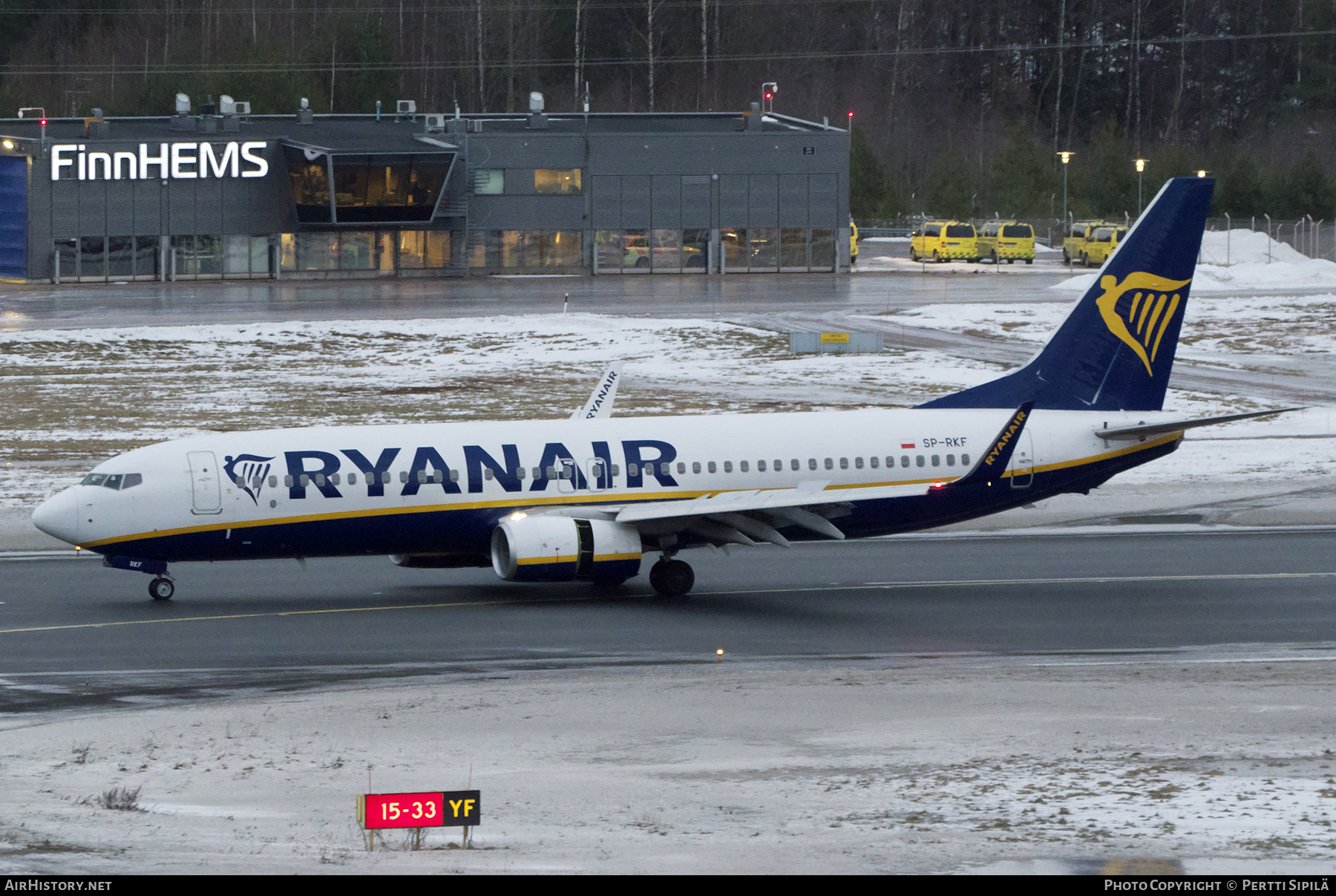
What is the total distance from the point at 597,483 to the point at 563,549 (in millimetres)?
2142

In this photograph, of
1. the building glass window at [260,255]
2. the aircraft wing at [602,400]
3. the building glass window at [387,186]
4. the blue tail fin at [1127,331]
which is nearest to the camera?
the blue tail fin at [1127,331]

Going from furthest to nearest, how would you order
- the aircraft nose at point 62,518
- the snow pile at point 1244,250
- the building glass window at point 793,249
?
1. the building glass window at point 793,249
2. the snow pile at point 1244,250
3. the aircraft nose at point 62,518

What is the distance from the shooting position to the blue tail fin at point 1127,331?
33969 millimetres

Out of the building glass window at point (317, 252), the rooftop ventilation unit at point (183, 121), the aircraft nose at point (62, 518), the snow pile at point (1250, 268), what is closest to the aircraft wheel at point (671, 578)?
the aircraft nose at point (62, 518)

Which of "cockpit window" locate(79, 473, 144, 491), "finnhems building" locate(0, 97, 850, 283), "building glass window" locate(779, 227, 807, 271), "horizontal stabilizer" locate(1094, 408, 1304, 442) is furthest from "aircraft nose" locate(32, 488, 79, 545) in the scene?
"building glass window" locate(779, 227, 807, 271)

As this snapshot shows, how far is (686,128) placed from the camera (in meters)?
108

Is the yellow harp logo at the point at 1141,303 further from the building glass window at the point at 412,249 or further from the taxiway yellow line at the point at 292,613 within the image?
the building glass window at the point at 412,249

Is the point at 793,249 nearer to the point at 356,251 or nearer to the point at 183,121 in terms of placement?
the point at 356,251

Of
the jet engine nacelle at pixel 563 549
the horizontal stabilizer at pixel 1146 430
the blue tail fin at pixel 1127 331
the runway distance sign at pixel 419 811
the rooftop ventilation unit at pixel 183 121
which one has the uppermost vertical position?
the rooftop ventilation unit at pixel 183 121

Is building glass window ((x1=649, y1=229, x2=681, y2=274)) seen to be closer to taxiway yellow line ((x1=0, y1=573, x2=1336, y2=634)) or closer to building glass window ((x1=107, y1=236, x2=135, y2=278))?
building glass window ((x1=107, y1=236, x2=135, y2=278))

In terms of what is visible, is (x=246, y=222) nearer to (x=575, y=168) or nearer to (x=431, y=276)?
(x=431, y=276)

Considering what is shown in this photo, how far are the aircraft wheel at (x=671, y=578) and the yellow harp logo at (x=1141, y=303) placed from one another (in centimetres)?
1061

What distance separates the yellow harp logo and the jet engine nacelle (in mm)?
11694

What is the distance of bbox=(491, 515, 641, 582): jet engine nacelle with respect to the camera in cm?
2873
